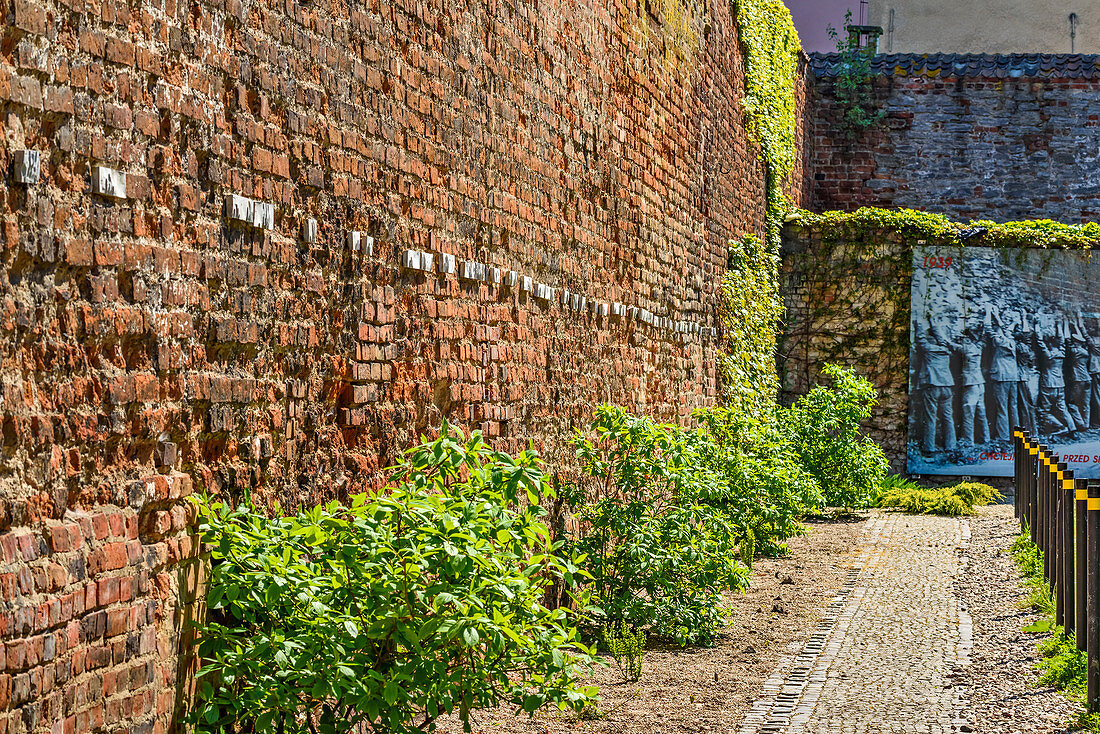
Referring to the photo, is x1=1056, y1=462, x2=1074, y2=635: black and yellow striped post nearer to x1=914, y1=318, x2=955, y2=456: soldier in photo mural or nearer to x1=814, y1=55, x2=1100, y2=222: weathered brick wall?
x1=914, y1=318, x2=955, y2=456: soldier in photo mural

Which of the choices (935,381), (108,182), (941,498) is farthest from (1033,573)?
(108,182)

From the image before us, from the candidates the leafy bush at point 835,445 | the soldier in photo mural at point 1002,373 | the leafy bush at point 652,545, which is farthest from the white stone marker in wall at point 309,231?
the soldier in photo mural at point 1002,373

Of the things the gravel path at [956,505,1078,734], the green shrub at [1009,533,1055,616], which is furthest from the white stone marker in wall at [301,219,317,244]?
the green shrub at [1009,533,1055,616]

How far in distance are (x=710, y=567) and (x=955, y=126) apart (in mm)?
12842

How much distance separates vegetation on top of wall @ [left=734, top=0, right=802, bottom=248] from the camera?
13.2 m

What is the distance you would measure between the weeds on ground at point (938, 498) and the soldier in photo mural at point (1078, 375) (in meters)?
1.48

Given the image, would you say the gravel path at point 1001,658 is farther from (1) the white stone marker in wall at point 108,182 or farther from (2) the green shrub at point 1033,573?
(1) the white stone marker in wall at point 108,182

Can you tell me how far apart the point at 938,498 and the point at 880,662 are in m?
7.34

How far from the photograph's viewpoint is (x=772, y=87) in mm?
14258

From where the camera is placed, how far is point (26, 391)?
2922mm

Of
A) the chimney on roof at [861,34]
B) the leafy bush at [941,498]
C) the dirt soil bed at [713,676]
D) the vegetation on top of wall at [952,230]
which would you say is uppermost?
the chimney on roof at [861,34]

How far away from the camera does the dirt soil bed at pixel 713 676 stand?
201 inches

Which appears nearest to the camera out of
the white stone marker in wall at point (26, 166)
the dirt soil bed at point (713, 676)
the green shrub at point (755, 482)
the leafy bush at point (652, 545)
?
the white stone marker in wall at point (26, 166)

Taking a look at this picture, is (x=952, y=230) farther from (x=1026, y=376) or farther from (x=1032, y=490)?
(x=1032, y=490)
